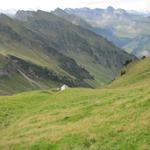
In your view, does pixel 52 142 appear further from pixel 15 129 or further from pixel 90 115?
pixel 15 129

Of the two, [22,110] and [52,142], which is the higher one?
[22,110]

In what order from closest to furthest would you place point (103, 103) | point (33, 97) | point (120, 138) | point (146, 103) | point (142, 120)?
point (120, 138) → point (142, 120) → point (146, 103) → point (103, 103) → point (33, 97)

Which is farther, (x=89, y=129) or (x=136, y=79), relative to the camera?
(x=136, y=79)

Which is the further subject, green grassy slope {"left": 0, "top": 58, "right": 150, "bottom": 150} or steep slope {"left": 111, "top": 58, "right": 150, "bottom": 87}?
steep slope {"left": 111, "top": 58, "right": 150, "bottom": 87}

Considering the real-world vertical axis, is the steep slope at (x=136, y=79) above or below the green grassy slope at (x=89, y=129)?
above

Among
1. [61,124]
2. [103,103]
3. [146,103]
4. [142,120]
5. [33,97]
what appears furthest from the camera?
[33,97]

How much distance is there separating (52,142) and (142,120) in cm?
671

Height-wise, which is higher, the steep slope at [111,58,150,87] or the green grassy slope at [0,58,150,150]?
the steep slope at [111,58,150,87]

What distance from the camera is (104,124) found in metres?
31.5

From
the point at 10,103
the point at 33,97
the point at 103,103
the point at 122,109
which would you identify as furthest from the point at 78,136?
the point at 33,97

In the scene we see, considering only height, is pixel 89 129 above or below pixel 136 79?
below

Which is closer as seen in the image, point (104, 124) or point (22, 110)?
point (104, 124)

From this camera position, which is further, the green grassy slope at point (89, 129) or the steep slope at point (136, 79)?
the steep slope at point (136, 79)

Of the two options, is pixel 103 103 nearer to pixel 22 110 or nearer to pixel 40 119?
pixel 40 119
